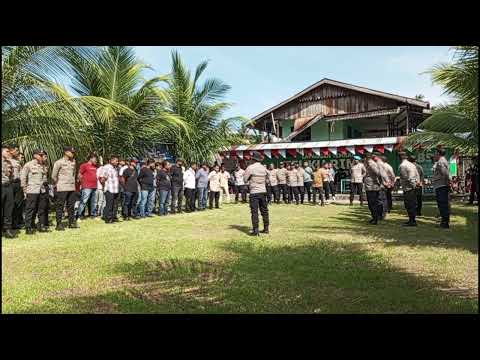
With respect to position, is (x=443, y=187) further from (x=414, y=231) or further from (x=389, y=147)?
(x=389, y=147)

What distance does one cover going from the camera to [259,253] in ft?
19.8

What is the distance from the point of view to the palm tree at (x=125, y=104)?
10969 mm

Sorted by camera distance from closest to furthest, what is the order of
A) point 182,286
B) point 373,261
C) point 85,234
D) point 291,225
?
point 182,286
point 373,261
point 85,234
point 291,225

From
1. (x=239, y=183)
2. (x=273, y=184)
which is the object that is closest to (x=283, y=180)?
(x=273, y=184)

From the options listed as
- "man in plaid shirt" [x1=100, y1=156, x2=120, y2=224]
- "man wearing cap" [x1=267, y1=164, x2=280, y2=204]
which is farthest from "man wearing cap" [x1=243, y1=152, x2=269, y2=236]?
"man wearing cap" [x1=267, y1=164, x2=280, y2=204]

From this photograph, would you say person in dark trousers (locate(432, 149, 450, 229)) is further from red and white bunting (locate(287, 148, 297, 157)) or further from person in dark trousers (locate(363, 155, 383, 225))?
red and white bunting (locate(287, 148, 297, 157))

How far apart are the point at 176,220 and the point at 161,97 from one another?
13.7ft

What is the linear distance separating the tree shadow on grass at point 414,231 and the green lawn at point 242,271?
3cm

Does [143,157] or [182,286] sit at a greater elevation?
[143,157]

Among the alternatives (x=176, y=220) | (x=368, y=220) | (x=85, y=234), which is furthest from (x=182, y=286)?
(x=368, y=220)

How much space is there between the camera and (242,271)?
16.4ft

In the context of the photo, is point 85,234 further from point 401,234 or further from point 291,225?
point 401,234

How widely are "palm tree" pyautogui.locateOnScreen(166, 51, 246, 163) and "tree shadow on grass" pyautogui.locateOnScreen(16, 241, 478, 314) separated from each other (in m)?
9.29

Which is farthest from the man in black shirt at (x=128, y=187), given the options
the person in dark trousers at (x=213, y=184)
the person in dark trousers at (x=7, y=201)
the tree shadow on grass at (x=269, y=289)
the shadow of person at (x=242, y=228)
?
the tree shadow on grass at (x=269, y=289)
